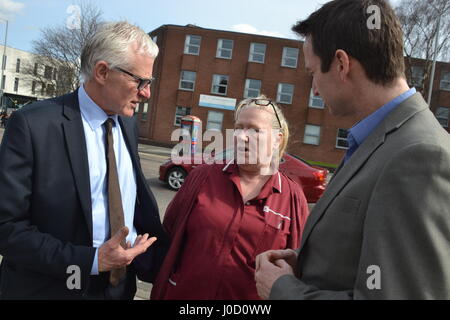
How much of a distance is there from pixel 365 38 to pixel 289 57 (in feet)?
96.8

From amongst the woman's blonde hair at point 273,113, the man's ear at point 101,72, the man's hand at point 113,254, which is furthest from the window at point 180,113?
the man's hand at point 113,254

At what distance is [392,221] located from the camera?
1.03 metres

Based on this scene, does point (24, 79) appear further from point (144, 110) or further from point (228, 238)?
point (228, 238)

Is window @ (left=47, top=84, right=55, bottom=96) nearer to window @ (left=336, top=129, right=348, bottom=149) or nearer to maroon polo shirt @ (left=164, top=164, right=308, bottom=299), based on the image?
window @ (left=336, top=129, right=348, bottom=149)

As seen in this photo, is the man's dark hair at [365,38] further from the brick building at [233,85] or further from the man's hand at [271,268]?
the brick building at [233,85]

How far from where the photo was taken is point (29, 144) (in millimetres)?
1626

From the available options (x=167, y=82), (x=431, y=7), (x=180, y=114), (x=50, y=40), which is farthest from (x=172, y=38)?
(x=431, y=7)

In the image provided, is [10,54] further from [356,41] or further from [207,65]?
[356,41]

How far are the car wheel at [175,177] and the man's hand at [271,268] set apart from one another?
9.17 m

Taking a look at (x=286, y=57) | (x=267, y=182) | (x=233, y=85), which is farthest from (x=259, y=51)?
(x=267, y=182)

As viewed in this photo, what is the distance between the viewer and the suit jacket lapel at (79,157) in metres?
1.73

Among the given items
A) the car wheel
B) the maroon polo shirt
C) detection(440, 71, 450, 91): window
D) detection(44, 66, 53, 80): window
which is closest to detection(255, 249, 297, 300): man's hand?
the maroon polo shirt
